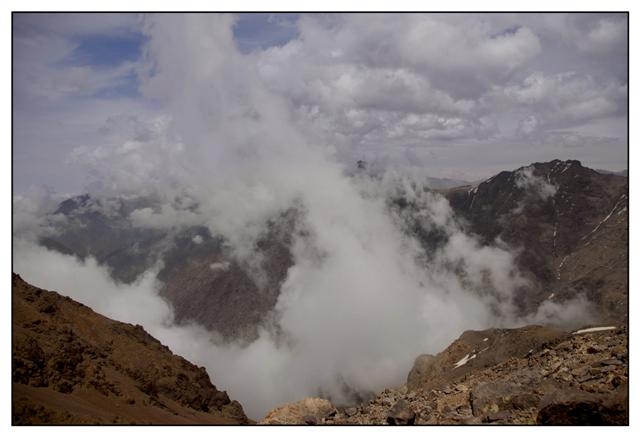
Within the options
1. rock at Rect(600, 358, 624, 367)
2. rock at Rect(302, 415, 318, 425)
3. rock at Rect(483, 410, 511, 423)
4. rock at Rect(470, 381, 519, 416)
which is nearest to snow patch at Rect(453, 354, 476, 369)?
rock at Rect(600, 358, 624, 367)

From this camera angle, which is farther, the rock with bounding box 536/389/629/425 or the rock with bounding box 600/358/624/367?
the rock with bounding box 600/358/624/367

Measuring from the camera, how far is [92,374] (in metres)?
24.1

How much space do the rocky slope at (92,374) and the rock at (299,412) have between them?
3.65m

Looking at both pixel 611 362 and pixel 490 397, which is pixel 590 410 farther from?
pixel 611 362

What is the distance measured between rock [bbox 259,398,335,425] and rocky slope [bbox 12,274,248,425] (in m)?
3.65

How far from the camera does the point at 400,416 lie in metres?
20.4

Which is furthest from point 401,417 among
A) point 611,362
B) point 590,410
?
point 611,362

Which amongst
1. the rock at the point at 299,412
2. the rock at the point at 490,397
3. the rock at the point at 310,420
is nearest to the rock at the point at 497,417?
the rock at the point at 490,397

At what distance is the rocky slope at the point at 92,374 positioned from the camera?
1841cm

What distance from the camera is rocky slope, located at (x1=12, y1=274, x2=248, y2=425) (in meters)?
18.4

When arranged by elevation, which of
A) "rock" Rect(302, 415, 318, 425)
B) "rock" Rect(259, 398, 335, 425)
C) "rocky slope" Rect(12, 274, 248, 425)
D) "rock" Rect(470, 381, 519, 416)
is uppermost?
"rocky slope" Rect(12, 274, 248, 425)

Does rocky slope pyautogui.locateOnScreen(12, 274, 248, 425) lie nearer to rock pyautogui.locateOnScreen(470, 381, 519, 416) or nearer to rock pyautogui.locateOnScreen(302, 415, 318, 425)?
rock pyautogui.locateOnScreen(302, 415, 318, 425)

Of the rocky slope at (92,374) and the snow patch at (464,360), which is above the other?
the rocky slope at (92,374)

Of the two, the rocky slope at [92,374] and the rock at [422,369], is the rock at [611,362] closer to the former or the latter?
the rocky slope at [92,374]
